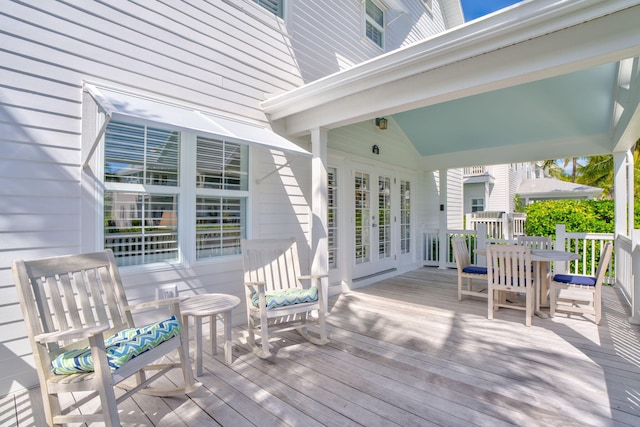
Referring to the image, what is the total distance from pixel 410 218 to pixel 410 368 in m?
5.20

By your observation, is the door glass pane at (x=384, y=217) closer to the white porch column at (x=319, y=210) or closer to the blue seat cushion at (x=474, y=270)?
the blue seat cushion at (x=474, y=270)

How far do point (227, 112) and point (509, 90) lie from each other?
431cm

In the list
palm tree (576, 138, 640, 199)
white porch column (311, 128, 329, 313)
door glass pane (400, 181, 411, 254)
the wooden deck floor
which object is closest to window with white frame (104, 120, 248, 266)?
white porch column (311, 128, 329, 313)

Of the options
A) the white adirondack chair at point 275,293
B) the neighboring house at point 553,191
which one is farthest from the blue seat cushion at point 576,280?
the neighboring house at point 553,191

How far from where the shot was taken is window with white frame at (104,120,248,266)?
301 cm

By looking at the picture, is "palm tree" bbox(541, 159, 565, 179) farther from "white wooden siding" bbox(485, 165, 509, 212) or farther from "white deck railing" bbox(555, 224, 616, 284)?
"white deck railing" bbox(555, 224, 616, 284)

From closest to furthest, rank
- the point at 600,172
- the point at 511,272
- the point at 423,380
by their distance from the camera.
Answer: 1. the point at 423,380
2. the point at 511,272
3. the point at 600,172

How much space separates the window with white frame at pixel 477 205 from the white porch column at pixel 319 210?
12.5 meters

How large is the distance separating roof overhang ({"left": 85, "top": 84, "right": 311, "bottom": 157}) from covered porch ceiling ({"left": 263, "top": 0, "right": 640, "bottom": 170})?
95cm

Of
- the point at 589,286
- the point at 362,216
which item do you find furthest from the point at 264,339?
the point at 589,286

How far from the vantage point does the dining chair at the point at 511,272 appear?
12.2 feet

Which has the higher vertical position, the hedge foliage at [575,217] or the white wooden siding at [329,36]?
the white wooden siding at [329,36]

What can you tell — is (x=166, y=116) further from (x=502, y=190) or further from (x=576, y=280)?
(x=502, y=190)

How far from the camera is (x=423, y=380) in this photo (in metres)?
2.52
